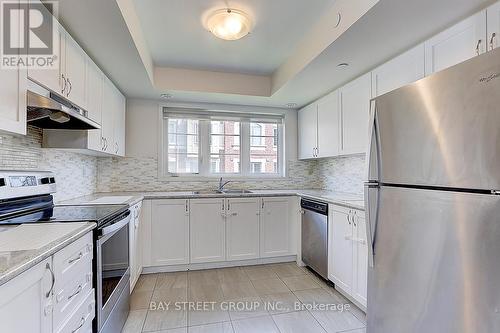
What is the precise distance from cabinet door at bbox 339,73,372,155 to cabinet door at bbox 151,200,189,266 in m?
1.94

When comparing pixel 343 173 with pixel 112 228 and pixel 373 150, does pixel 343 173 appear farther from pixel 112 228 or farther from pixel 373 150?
pixel 112 228

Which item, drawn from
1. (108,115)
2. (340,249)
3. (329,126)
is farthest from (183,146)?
(340,249)

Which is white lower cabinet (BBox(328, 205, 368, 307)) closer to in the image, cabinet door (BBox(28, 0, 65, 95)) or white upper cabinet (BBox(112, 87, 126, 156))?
cabinet door (BBox(28, 0, 65, 95))

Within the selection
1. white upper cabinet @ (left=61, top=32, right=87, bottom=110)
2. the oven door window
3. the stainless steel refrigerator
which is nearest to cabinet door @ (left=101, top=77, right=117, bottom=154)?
white upper cabinet @ (left=61, top=32, right=87, bottom=110)

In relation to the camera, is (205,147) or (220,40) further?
(205,147)

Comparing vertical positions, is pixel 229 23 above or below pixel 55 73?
above

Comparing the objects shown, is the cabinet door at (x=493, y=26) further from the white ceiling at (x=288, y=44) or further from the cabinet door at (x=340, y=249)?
the cabinet door at (x=340, y=249)

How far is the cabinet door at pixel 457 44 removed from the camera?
149cm

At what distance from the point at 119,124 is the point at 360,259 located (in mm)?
2911

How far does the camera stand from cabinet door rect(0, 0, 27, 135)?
110 cm

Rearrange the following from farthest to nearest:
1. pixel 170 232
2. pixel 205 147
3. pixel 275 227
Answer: pixel 205 147
pixel 275 227
pixel 170 232

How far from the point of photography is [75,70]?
1.85 metres

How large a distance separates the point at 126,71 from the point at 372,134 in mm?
2279

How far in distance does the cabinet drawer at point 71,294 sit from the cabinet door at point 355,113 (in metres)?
2.29
